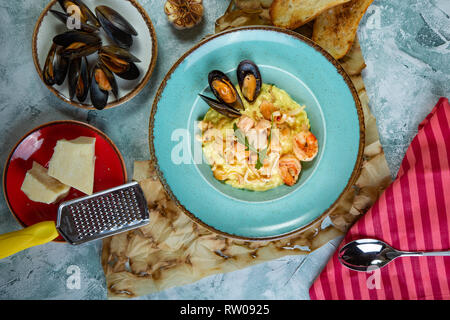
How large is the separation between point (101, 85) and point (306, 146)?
1622mm

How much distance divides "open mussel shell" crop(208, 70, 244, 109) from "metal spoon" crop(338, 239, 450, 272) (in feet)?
4.90

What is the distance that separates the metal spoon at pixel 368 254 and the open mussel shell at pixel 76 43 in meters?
2.54

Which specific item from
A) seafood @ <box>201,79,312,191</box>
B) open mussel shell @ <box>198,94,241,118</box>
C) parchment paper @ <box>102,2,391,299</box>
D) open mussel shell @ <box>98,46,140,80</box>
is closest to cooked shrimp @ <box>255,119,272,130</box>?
seafood @ <box>201,79,312,191</box>

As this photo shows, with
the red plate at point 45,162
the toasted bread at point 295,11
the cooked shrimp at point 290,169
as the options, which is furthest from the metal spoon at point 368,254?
the red plate at point 45,162

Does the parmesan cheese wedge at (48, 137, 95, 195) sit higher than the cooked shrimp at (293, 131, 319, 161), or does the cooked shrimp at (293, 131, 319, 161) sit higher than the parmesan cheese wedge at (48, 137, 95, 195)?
the cooked shrimp at (293, 131, 319, 161)

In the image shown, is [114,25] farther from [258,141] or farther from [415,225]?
[415,225]

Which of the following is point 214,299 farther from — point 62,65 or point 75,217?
point 62,65

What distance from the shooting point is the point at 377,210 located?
2744mm

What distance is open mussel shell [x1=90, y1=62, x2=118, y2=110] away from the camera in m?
2.57

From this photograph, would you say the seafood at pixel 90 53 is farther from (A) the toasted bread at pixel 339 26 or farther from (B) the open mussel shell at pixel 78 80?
(A) the toasted bread at pixel 339 26

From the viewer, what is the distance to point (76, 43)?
252 centimetres

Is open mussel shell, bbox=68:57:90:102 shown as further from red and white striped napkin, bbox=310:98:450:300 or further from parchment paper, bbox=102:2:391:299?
red and white striped napkin, bbox=310:98:450:300

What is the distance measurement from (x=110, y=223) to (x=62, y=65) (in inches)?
50.2

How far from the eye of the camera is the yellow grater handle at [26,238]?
2.56m
